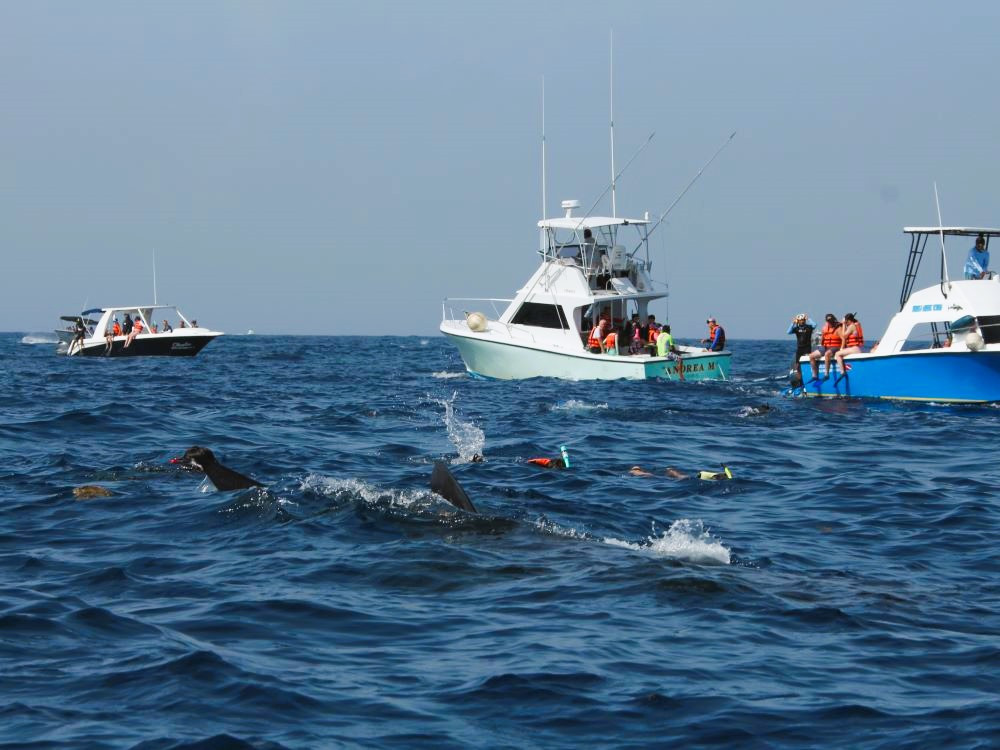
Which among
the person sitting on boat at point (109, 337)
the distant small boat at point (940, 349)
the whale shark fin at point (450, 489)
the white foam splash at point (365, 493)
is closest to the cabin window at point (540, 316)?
the distant small boat at point (940, 349)

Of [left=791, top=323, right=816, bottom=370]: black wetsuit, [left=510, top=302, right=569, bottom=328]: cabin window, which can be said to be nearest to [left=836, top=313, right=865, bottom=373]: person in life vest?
[left=791, top=323, right=816, bottom=370]: black wetsuit

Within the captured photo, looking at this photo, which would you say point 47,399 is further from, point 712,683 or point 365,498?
point 712,683

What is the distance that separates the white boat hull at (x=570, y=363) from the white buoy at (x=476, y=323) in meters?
0.33

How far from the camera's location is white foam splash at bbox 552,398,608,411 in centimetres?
2389

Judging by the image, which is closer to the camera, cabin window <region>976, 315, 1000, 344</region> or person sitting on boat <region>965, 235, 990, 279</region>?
cabin window <region>976, 315, 1000, 344</region>

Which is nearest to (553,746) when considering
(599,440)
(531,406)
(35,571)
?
(35,571)

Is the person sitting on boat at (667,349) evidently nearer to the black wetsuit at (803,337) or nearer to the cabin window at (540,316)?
the cabin window at (540,316)

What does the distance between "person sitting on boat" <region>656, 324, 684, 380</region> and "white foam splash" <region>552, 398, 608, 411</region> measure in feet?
22.5

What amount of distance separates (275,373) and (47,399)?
1382cm

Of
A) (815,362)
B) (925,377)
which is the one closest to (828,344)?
(815,362)

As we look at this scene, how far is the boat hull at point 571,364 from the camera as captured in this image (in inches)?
1215

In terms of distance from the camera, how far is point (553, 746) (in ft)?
18.4

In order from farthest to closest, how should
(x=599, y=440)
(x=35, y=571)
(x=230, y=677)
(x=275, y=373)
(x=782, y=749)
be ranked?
(x=275, y=373), (x=599, y=440), (x=35, y=571), (x=230, y=677), (x=782, y=749)

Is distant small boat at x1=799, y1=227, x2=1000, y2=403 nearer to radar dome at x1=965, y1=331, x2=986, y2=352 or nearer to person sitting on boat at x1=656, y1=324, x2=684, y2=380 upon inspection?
radar dome at x1=965, y1=331, x2=986, y2=352
